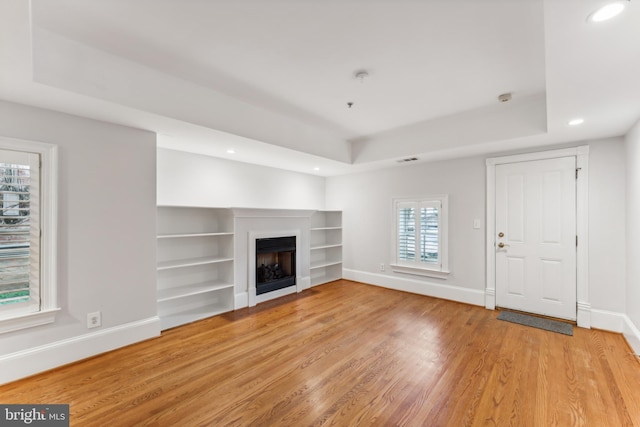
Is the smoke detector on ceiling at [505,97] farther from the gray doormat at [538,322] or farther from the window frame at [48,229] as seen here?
the window frame at [48,229]

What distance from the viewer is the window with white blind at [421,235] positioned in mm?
4387

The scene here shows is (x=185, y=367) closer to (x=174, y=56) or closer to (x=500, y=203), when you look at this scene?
(x=174, y=56)

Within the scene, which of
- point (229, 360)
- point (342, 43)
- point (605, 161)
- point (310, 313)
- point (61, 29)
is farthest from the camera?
point (310, 313)

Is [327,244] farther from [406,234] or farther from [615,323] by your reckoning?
[615,323]

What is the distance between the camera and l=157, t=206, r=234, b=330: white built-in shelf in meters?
3.41

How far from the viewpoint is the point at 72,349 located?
2.42 meters

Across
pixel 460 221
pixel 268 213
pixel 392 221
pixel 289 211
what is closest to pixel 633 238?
pixel 460 221

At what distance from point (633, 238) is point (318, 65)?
3583mm

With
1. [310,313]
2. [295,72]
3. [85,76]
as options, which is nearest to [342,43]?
[295,72]

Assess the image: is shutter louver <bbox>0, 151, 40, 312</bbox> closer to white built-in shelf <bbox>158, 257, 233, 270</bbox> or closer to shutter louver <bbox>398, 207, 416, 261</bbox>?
white built-in shelf <bbox>158, 257, 233, 270</bbox>

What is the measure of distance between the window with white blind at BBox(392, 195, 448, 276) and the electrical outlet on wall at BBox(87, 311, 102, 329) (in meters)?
4.12

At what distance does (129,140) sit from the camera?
2.79m

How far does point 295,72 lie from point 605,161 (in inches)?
144

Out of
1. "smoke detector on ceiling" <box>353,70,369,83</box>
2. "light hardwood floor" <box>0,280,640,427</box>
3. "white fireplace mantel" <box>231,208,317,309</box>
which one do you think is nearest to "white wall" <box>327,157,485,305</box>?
"light hardwood floor" <box>0,280,640,427</box>
